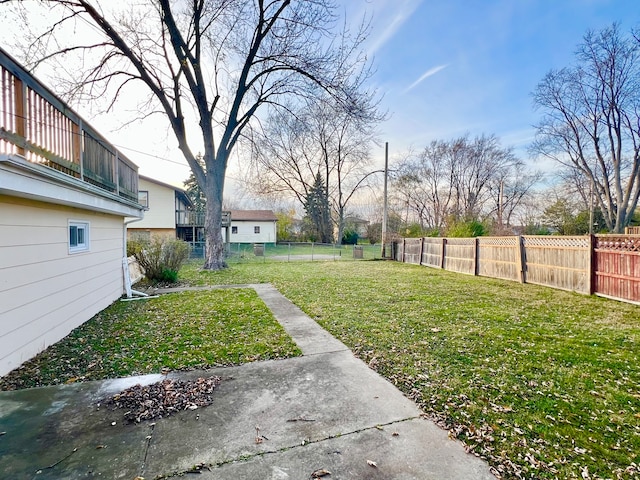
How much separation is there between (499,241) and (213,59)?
13.3 m

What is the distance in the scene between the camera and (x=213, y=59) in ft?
41.4

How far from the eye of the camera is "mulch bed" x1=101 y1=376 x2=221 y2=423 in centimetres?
255

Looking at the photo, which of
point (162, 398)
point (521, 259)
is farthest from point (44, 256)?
point (521, 259)

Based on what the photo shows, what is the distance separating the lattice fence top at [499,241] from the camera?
10281mm

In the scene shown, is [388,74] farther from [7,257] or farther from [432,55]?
[7,257]

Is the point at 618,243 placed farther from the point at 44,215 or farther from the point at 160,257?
the point at 160,257

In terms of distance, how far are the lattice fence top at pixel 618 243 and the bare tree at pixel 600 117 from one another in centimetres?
1695

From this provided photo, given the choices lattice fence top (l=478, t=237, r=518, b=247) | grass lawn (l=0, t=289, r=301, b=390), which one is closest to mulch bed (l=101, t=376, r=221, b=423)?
grass lawn (l=0, t=289, r=301, b=390)

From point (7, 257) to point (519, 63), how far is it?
15.9 meters

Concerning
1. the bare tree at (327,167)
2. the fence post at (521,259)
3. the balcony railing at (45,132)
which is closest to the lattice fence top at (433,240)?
the fence post at (521,259)

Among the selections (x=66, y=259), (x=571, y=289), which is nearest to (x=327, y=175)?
(x=571, y=289)

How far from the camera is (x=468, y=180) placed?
29656 millimetres

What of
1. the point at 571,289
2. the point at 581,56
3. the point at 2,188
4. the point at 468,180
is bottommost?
the point at 571,289

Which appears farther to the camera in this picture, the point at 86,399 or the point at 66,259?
the point at 66,259
